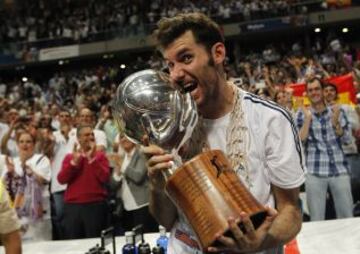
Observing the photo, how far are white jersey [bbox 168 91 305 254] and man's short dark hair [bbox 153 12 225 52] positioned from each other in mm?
228

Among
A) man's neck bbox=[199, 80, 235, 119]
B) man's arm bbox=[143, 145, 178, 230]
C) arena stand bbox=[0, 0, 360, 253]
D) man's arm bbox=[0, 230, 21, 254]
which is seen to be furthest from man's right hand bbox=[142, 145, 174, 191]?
arena stand bbox=[0, 0, 360, 253]

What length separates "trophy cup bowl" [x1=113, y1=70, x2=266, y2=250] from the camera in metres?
1.24

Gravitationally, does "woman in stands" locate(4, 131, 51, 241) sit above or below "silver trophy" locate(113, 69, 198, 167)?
below

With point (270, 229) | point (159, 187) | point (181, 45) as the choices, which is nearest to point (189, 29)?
point (181, 45)

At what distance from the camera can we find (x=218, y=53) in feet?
4.97

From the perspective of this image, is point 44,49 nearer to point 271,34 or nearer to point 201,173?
point 271,34

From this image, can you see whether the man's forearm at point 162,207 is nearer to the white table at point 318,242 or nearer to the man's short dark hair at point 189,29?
the man's short dark hair at point 189,29

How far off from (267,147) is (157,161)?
1.15 ft

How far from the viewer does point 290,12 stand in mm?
18375

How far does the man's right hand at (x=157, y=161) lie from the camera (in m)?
1.36

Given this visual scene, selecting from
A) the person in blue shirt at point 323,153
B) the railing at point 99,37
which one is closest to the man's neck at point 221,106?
the person in blue shirt at point 323,153

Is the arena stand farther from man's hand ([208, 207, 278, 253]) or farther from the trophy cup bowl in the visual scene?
man's hand ([208, 207, 278, 253])

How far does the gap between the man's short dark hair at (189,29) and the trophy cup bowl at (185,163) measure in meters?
0.11

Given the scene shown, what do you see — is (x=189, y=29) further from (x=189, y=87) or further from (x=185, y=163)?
(x=185, y=163)
